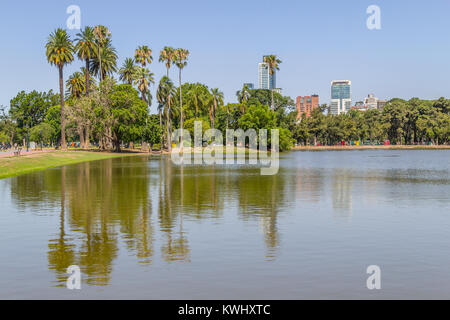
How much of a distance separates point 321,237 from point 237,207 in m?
7.30

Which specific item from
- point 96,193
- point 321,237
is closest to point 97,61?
point 96,193

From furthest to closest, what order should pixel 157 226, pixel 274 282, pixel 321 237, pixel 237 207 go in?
pixel 237 207 → pixel 157 226 → pixel 321 237 → pixel 274 282

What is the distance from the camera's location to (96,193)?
27.9 meters

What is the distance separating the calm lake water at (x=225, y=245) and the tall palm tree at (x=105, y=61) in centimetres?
8662

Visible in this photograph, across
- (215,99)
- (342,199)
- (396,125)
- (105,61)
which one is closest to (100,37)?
(105,61)

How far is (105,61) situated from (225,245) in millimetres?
101217

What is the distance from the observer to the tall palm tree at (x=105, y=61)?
4279 inches

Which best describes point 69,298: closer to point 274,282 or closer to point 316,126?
point 274,282

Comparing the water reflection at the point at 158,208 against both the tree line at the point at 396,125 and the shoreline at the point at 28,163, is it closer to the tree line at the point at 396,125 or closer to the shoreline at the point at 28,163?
the shoreline at the point at 28,163

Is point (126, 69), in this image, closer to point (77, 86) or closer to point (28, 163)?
point (77, 86)

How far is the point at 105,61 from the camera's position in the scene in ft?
358

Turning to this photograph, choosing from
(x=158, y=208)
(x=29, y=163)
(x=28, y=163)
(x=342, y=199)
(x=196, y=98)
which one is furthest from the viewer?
(x=196, y=98)

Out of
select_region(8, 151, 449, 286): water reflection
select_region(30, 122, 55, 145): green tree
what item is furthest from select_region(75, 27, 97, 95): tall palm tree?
select_region(8, 151, 449, 286): water reflection

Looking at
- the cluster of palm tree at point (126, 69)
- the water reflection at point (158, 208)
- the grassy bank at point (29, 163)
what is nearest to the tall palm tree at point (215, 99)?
the cluster of palm tree at point (126, 69)
